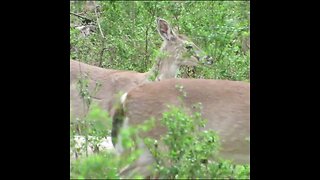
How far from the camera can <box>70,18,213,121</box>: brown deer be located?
8305mm

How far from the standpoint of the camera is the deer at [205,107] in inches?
237

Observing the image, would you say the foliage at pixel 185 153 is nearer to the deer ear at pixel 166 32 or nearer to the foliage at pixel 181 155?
the foliage at pixel 181 155

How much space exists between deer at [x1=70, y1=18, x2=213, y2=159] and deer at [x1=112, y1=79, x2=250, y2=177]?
5.40 feet

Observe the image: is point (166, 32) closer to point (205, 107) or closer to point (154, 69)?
point (154, 69)

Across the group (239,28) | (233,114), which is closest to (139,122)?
(233,114)

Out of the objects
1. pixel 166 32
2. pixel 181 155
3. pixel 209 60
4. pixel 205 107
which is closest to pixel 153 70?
pixel 166 32

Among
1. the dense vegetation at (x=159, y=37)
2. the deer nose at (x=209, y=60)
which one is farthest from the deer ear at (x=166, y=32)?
the deer nose at (x=209, y=60)

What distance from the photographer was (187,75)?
946cm

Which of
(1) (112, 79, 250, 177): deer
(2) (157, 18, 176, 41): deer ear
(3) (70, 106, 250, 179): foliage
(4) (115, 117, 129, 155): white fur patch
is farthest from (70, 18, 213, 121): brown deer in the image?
(3) (70, 106, 250, 179): foliage
